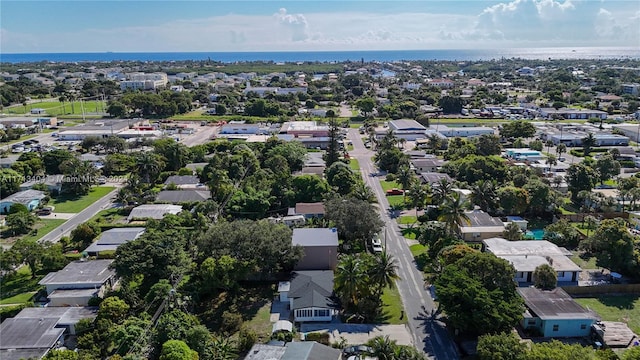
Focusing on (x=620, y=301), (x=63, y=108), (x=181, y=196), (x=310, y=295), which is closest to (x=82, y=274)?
(x=310, y=295)

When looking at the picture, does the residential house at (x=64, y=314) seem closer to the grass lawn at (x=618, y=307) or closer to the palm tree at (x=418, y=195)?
the palm tree at (x=418, y=195)

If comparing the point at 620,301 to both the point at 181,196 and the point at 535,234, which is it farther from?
the point at 181,196

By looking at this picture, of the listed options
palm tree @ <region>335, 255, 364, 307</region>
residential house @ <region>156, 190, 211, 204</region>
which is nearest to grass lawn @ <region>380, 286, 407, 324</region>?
palm tree @ <region>335, 255, 364, 307</region>

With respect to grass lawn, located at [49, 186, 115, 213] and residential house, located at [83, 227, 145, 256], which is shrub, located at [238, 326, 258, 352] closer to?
residential house, located at [83, 227, 145, 256]

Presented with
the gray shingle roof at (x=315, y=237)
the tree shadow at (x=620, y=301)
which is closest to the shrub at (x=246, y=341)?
the gray shingle roof at (x=315, y=237)

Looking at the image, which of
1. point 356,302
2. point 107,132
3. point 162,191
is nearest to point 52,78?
point 107,132

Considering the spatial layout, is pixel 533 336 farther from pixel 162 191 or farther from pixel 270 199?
pixel 162 191
